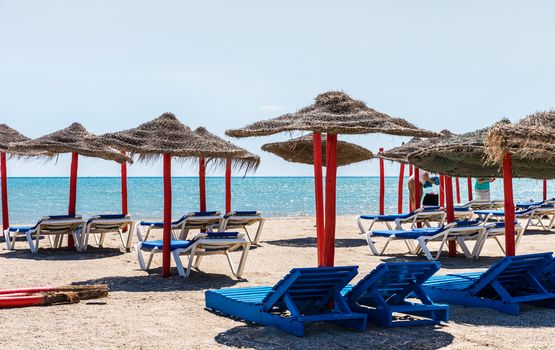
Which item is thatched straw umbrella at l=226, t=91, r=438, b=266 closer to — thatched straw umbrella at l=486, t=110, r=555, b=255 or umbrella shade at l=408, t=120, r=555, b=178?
thatched straw umbrella at l=486, t=110, r=555, b=255

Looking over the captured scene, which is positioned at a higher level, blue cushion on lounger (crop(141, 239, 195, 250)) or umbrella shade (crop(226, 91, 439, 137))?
umbrella shade (crop(226, 91, 439, 137))

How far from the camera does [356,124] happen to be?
258 inches

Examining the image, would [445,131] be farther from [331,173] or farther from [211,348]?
[211,348]

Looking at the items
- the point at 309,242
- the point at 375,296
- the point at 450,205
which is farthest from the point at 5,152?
the point at 375,296

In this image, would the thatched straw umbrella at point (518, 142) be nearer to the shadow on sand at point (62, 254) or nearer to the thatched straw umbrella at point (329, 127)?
the thatched straw umbrella at point (329, 127)

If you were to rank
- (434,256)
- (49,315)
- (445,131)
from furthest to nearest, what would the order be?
(445,131), (434,256), (49,315)

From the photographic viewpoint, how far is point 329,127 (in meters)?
6.36

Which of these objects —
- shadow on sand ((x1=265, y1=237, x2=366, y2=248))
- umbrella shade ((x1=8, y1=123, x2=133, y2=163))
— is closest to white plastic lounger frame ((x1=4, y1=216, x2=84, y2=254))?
umbrella shade ((x1=8, y1=123, x2=133, y2=163))

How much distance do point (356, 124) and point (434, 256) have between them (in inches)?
188

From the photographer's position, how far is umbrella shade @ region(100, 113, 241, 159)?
823 centimetres

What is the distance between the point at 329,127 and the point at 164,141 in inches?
105

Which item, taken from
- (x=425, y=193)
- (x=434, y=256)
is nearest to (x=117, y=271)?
(x=434, y=256)

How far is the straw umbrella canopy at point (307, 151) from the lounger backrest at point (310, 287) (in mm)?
7401

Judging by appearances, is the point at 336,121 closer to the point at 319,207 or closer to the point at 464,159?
the point at 319,207
